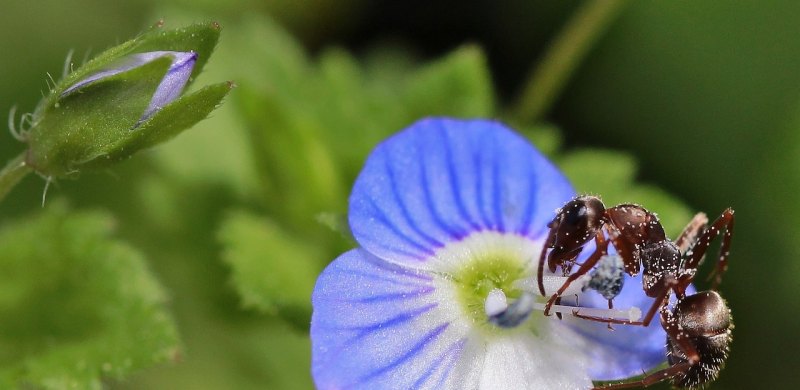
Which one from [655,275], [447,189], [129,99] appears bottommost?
[655,275]

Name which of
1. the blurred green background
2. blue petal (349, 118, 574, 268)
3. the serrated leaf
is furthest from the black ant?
the serrated leaf

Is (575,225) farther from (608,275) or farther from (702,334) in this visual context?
(702,334)

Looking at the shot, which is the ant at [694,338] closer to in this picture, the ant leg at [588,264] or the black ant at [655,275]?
the black ant at [655,275]

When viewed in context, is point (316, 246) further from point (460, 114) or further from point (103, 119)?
point (103, 119)

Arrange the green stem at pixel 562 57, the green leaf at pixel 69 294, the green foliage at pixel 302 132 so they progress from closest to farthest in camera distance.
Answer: the green leaf at pixel 69 294 < the green foliage at pixel 302 132 < the green stem at pixel 562 57

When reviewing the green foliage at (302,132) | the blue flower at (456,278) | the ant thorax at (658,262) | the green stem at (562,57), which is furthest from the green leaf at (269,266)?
the green stem at (562,57)

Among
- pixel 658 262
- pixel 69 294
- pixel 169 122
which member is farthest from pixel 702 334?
pixel 69 294

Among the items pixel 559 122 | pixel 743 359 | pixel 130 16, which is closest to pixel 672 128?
pixel 559 122
